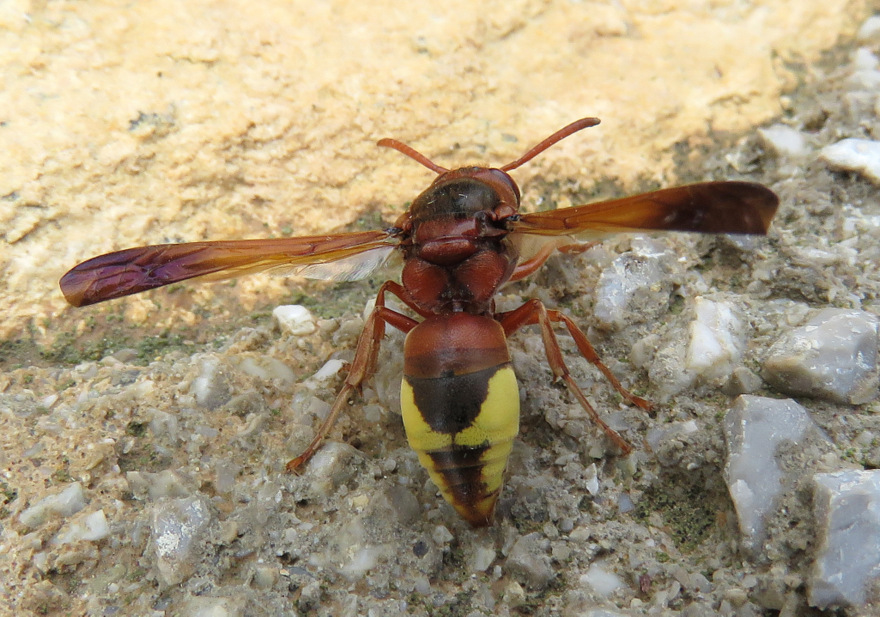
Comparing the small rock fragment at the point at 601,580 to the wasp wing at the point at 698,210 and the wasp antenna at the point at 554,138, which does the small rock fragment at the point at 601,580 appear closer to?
the wasp wing at the point at 698,210

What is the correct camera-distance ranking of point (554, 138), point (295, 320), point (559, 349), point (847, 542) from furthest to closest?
point (554, 138), point (295, 320), point (559, 349), point (847, 542)

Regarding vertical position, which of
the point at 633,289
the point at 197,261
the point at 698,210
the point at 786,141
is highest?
the point at 698,210

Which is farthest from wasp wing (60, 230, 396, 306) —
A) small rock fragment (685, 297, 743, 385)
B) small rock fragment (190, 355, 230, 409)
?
small rock fragment (685, 297, 743, 385)

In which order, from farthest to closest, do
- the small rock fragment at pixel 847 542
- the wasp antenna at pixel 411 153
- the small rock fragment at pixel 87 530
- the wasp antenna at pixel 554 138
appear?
the wasp antenna at pixel 411 153, the wasp antenna at pixel 554 138, the small rock fragment at pixel 87 530, the small rock fragment at pixel 847 542

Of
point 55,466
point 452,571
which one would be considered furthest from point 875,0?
point 55,466

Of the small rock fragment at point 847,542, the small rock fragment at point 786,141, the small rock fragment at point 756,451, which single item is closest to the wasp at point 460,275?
the small rock fragment at point 756,451

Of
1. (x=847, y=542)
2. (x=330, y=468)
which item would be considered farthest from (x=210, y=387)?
(x=847, y=542)

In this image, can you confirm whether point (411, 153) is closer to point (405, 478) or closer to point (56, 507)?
point (405, 478)
